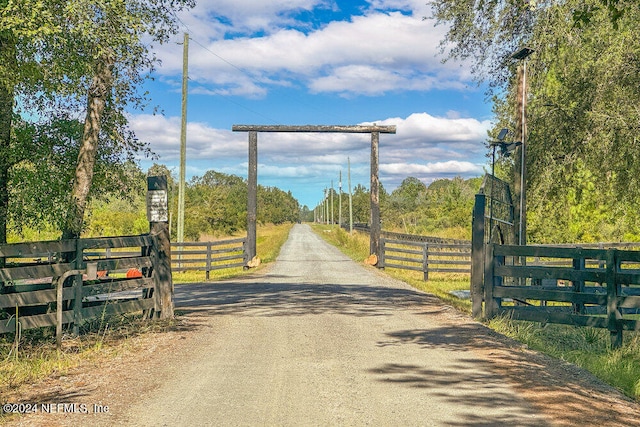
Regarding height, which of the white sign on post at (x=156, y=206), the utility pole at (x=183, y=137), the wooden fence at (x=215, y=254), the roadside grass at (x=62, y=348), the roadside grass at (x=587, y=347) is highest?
the utility pole at (x=183, y=137)

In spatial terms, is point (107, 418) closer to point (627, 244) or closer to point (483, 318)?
point (483, 318)

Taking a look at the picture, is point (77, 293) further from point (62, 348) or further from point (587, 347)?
point (587, 347)

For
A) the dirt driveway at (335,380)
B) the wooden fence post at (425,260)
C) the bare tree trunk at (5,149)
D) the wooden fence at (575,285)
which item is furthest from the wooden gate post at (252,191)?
the bare tree trunk at (5,149)

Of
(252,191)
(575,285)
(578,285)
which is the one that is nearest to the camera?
(578,285)

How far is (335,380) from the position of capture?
21.5 feet

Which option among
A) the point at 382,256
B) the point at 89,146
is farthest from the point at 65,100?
the point at 382,256

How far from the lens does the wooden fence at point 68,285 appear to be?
25.4 ft

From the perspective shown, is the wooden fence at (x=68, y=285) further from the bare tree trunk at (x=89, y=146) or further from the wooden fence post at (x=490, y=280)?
the wooden fence post at (x=490, y=280)

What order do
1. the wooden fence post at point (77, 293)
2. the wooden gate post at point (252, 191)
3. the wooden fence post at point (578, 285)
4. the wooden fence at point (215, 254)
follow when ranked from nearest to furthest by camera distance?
the wooden fence post at point (77, 293) → the wooden fence post at point (578, 285) → the wooden fence at point (215, 254) → the wooden gate post at point (252, 191)

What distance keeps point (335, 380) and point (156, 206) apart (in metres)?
5.52

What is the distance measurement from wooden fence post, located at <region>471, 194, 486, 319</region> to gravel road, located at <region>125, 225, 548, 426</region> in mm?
837

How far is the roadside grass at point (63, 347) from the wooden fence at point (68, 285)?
0.27 meters

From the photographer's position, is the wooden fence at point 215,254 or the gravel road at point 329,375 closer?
the gravel road at point 329,375

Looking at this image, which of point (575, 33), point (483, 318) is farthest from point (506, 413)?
point (575, 33)
